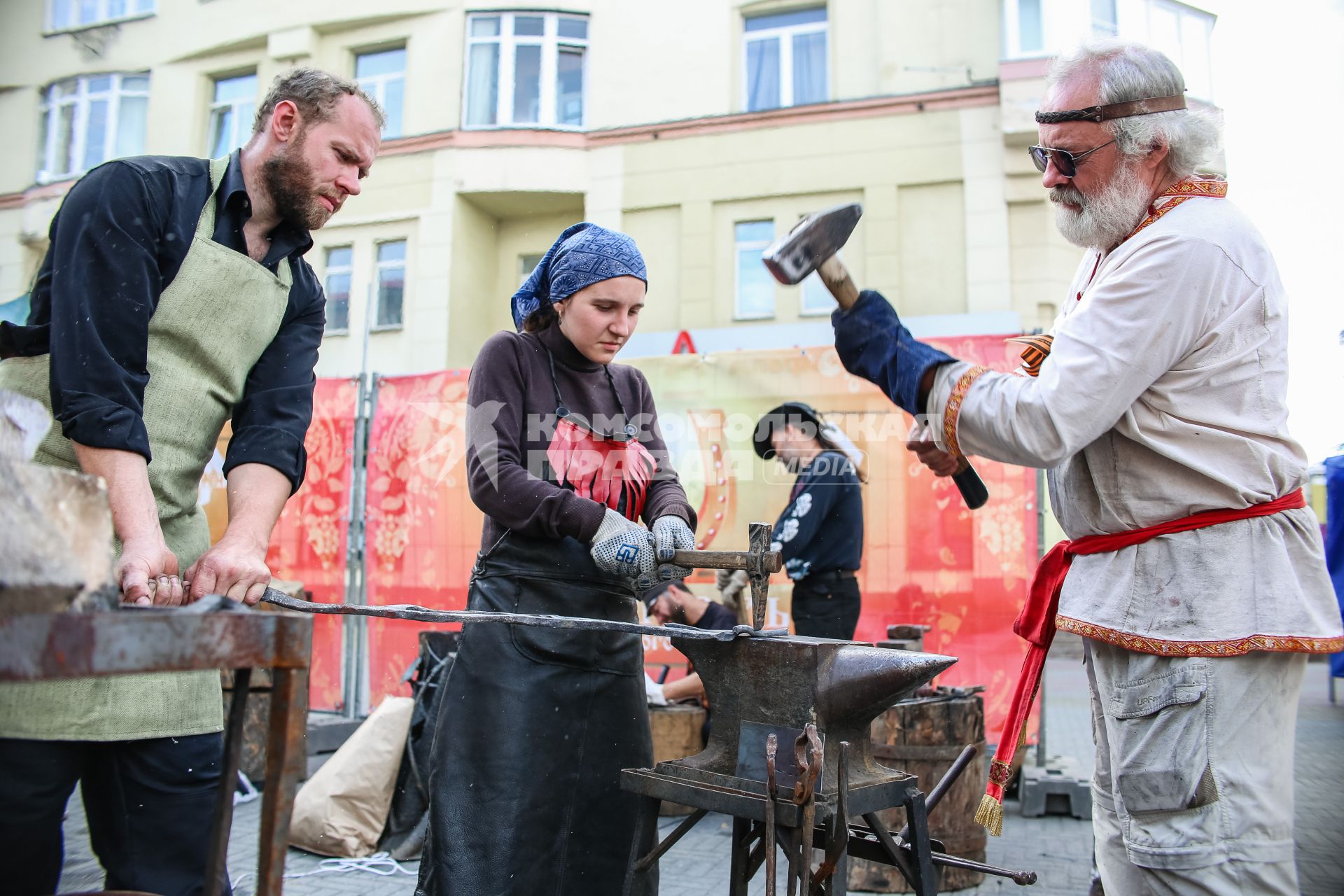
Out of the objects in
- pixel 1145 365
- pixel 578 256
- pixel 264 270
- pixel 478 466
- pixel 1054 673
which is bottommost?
pixel 1054 673

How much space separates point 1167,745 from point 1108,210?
3.56 ft

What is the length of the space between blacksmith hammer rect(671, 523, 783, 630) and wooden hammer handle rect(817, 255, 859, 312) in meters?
0.52

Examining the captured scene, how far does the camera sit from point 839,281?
1.98 metres

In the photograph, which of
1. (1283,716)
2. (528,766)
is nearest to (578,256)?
(528,766)

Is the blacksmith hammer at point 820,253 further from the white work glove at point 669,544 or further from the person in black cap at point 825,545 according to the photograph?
the person in black cap at point 825,545

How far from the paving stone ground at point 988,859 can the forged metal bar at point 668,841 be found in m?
1.81

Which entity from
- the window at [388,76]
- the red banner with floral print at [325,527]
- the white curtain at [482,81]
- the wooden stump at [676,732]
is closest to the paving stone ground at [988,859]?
the wooden stump at [676,732]

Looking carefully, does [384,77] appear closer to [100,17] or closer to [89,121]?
[100,17]

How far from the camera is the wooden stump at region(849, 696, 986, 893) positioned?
3.79 meters

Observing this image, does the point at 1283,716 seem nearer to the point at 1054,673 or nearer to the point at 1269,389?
the point at 1269,389

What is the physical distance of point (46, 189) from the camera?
42.9ft

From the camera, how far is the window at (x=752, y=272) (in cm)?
1162

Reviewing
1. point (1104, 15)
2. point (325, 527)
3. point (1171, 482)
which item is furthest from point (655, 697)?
point (1104, 15)

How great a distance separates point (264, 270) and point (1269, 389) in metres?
2.07
